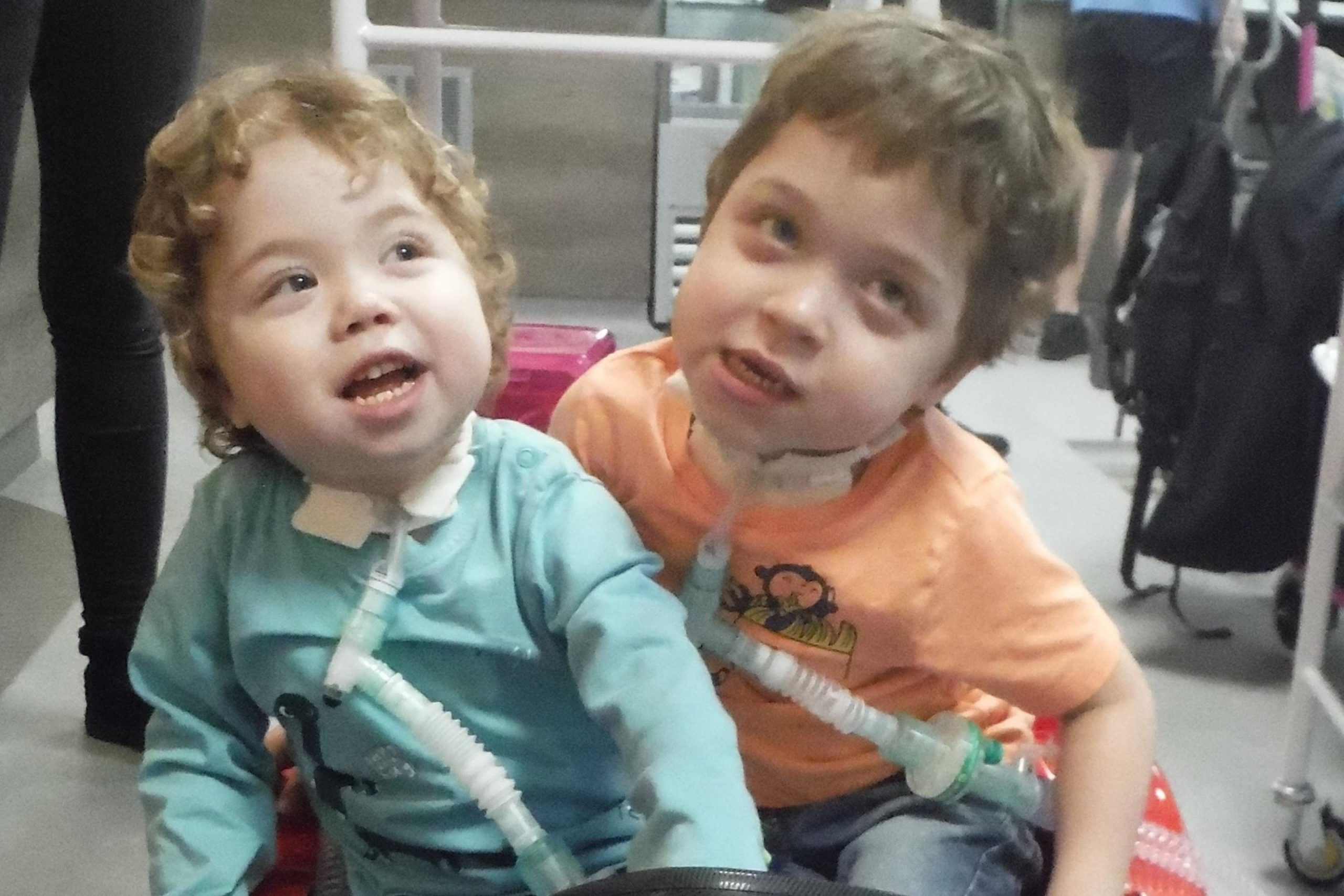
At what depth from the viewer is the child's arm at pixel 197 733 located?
679 mm

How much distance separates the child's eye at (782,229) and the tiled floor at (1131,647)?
0.23 metres

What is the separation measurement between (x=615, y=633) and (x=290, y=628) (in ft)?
0.53

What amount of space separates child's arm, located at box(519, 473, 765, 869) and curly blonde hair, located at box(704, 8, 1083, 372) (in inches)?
7.8

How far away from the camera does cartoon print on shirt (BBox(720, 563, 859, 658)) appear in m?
0.73

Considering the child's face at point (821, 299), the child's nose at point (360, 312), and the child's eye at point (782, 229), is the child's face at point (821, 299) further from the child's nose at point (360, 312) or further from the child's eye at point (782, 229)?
the child's nose at point (360, 312)

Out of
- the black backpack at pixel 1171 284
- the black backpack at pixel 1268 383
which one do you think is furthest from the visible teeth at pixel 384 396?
the black backpack at pixel 1171 284

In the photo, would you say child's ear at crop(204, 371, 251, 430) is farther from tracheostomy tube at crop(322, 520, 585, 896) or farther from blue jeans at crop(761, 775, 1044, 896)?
blue jeans at crop(761, 775, 1044, 896)

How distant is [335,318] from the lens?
0.63m

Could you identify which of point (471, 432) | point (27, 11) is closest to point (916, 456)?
point (471, 432)

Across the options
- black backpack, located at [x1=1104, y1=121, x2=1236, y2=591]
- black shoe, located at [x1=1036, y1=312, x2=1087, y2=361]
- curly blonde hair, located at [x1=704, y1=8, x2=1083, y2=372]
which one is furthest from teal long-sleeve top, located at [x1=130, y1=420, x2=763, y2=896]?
black shoe, located at [x1=1036, y1=312, x2=1087, y2=361]

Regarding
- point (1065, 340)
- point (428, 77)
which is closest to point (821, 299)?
point (428, 77)

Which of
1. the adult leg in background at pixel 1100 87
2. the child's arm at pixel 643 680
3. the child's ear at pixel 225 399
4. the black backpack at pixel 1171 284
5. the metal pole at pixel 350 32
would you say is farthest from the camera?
the adult leg in background at pixel 1100 87

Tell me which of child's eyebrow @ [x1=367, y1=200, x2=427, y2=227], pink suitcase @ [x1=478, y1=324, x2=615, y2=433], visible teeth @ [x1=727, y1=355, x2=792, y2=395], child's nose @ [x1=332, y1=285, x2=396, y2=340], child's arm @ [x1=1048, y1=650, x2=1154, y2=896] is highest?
child's eyebrow @ [x1=367, y1=200, x2=427, y2=227]

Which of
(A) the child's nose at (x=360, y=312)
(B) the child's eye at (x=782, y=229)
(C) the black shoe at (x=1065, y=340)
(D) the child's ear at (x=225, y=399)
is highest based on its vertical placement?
(B) the child's eye at (x=782, y=229)
